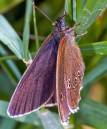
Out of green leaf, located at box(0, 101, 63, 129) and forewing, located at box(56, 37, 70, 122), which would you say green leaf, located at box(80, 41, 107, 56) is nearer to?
forewing, located at box(56, 37, 70, 122)

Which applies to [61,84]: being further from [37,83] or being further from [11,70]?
[11,70]

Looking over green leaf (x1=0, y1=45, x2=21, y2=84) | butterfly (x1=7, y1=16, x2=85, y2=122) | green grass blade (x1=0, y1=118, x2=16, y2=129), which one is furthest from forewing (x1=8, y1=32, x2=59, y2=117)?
green grass blade (x1=0, y1=118, x2=16, y2=129)

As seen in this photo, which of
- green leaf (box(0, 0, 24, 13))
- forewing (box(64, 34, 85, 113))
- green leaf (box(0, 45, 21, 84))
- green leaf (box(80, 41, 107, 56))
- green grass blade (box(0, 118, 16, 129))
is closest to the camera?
green leaf (box(80, 41, 107, 56))

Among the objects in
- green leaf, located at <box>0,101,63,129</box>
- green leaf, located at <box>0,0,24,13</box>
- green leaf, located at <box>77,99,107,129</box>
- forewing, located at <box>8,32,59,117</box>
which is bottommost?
green leaf, located at <box>77,99,107,129</box>

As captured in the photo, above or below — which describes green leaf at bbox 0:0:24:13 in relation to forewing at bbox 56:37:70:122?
above

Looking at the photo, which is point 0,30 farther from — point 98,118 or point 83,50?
point 98,118

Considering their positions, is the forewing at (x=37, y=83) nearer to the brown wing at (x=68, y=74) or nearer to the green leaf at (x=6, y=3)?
the brown wing at (x=68, y=74)

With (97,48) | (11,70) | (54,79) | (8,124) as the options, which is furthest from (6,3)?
(97,48)
